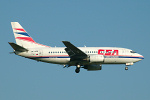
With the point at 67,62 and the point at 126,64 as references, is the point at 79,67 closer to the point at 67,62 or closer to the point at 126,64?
the point at 67,62

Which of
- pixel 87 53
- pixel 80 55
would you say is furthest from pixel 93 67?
pixel 80 55

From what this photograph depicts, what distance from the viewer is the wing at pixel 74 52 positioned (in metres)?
69.9

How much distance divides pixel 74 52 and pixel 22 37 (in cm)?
1315

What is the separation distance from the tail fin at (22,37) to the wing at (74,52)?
7966 millimetres

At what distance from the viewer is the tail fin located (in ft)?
251

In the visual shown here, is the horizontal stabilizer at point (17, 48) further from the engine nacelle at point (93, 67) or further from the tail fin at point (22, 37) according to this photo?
the engine nacelle at point (93, 67)

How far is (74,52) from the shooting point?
→ 7144 cm

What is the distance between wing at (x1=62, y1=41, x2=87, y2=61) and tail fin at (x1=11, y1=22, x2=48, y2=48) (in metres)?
7.97

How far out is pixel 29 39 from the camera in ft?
255

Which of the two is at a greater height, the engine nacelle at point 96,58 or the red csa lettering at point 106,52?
the red csa lettering at point 106,52

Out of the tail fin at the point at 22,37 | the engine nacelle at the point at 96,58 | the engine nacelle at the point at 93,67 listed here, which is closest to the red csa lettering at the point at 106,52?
the engine nacelle at the point at 96,58

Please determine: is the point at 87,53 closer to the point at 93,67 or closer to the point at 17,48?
the point at 93,67

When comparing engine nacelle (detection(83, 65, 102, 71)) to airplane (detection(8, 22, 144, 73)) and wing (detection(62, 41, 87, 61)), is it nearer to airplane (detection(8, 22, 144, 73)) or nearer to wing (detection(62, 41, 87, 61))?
airplane (detection(8, 22, 144, 73))

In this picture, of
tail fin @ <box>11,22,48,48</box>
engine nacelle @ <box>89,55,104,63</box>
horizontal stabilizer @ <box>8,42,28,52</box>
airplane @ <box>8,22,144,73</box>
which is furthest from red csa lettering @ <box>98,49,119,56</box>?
horizontal stabilizer @ <box>8,42,28,52</box>
